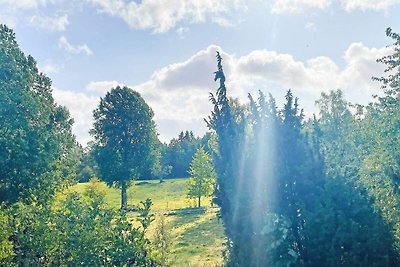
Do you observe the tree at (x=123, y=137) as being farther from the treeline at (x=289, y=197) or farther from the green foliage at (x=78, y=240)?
the treeline at (x=289, y=197)

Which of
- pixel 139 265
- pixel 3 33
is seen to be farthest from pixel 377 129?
pixel 3 33

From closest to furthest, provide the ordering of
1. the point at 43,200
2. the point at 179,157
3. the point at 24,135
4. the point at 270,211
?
1. the point at 270,211
2. the point at 24,135
3. the point at 43,200
4. the point at 179,157

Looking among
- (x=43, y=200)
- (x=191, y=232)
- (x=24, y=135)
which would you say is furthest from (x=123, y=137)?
(x=24, y=135)

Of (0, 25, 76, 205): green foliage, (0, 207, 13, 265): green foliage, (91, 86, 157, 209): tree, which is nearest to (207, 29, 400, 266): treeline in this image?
(0, 207, 13, 265): green foliage

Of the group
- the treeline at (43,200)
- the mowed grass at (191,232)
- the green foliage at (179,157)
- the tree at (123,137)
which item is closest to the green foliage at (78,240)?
the treeline at (43,200)

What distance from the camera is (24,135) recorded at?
82.7ft

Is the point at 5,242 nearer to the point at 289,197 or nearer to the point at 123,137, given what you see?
the point at 289,197

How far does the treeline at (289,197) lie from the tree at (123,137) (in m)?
45.3

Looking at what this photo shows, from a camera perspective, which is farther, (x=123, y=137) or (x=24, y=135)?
(x=123, y=137)

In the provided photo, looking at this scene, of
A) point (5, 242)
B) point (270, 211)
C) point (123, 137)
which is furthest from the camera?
point (123, 137)

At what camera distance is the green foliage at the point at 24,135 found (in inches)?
984

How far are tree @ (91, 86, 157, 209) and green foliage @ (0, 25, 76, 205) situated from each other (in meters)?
29.1

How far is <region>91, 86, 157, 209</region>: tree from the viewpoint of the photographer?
5975 cm

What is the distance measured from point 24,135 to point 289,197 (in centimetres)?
1736
